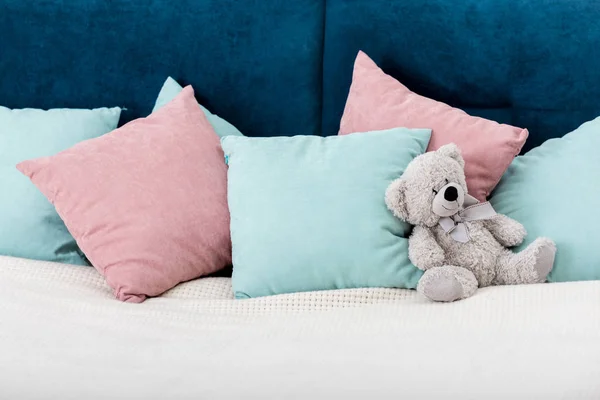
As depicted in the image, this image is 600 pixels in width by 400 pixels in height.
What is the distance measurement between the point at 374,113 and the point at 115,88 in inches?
27.8

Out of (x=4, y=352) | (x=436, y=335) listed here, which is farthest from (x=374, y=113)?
(x=4, y=352)

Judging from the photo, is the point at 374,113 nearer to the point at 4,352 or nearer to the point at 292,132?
the point at 292,132

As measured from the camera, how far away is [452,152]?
1410 mm

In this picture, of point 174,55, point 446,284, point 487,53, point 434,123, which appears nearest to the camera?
point 446,284

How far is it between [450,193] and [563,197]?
0.26 meters

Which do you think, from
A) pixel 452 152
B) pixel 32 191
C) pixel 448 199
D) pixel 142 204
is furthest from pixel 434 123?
pixel 32 191

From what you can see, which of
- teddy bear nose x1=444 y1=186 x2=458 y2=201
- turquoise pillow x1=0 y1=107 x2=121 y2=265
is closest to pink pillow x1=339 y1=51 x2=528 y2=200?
teddy bear nose x1=444 y1=186 x2=458 y2=201

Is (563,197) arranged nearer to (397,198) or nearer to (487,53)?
(397,198)

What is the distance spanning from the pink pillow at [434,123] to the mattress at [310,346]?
1.04 ft

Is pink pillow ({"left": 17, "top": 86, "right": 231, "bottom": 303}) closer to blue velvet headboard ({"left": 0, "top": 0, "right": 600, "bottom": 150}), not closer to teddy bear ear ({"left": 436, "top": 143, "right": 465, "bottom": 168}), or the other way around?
blue velvet headboard ({"left": 0, "top": 0, "right": 600, "bottom": 150})

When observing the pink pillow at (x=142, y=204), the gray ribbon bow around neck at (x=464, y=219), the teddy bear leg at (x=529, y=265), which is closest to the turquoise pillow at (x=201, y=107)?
the pink pillow at (x=142, y=204)

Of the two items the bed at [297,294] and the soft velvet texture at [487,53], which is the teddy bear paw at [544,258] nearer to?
the bed at [297,294]

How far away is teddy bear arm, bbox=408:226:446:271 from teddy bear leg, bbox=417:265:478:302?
3cm

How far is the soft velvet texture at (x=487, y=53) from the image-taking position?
5.52 ft
